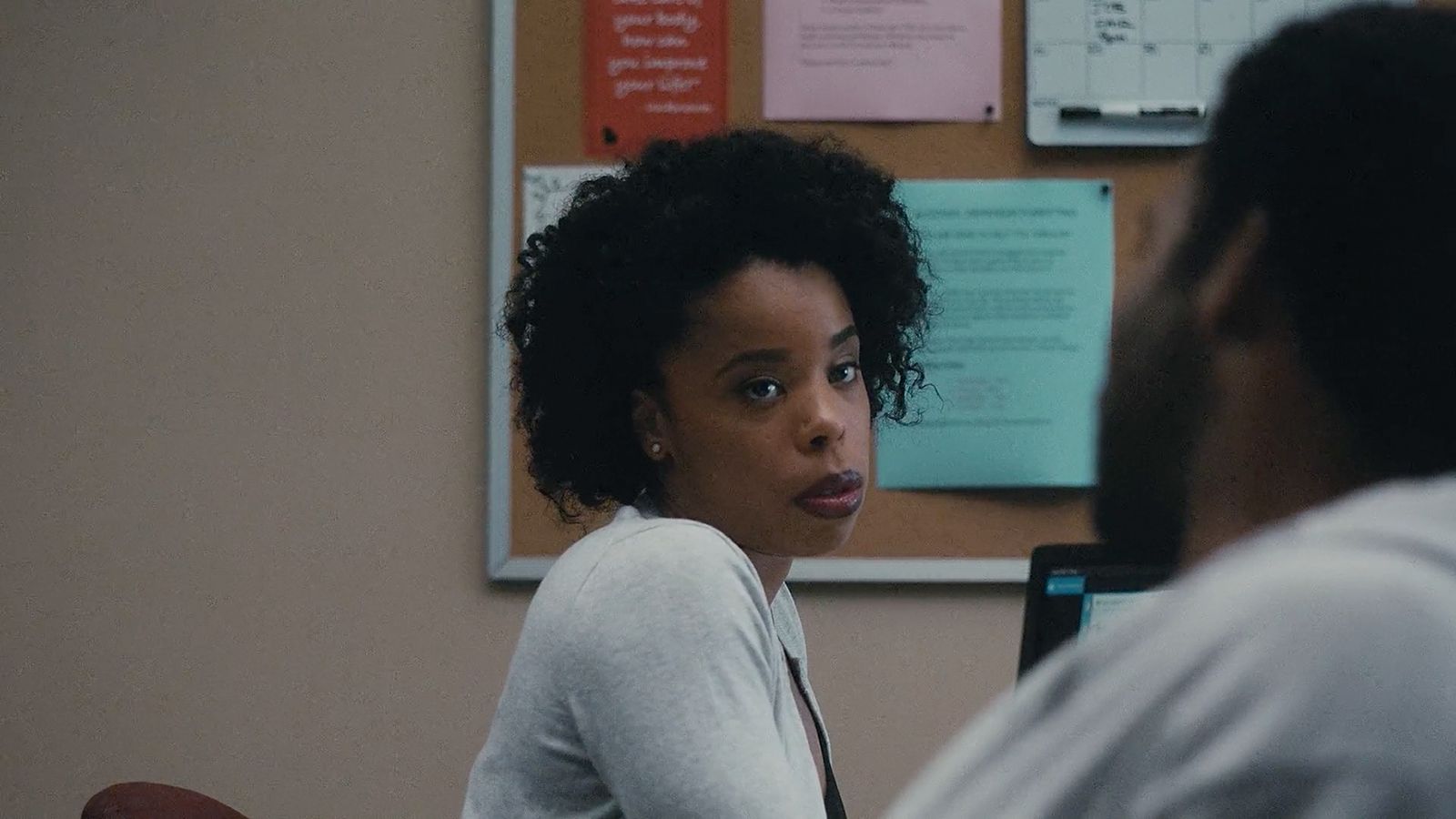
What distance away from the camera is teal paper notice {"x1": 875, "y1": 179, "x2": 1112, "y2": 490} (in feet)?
6.36

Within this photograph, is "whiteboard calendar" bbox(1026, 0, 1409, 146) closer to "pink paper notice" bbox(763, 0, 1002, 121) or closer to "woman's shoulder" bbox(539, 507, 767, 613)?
"pink paper notice" bbox(763, 0, 1002, 121)

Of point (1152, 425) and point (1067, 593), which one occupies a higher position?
point (1152, 425)

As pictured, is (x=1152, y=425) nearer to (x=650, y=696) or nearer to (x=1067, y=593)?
(x=650, y=696)

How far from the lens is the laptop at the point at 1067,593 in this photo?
4.16 ft

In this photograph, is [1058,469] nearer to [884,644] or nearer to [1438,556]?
[884,644]

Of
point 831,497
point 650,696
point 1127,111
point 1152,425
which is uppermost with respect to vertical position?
point 1127,111

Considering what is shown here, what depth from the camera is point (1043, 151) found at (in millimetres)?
1955

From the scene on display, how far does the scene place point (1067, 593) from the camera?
4.17ft

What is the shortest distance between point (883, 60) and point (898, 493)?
1.88ft

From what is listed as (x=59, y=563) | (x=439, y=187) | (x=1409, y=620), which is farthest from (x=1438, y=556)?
(x=59, y=563)

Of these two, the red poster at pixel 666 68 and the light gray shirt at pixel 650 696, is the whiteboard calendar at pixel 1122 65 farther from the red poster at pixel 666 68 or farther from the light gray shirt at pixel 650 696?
the light gray shirt at pixel 650 696

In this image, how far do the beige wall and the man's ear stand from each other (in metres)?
1.51

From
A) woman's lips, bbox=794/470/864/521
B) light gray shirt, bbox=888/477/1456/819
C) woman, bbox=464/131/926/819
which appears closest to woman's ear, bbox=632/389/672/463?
woman, bbox=464/131/926/819

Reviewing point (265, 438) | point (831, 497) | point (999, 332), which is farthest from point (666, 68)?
point (831, 497)
